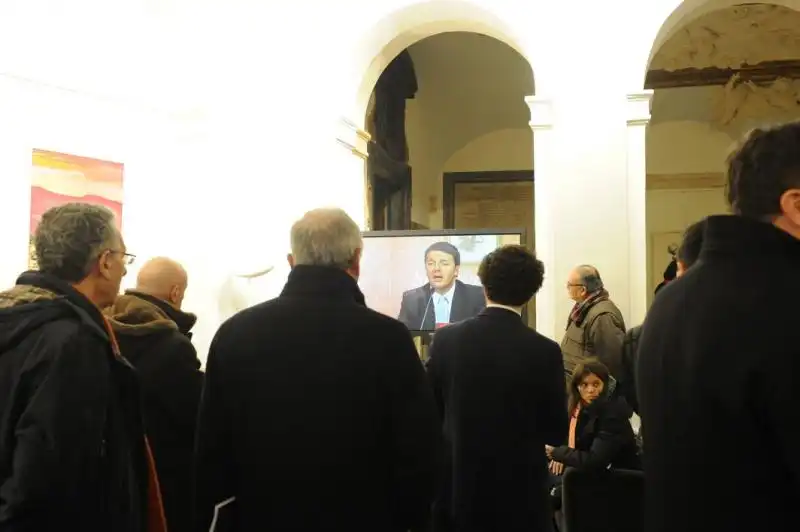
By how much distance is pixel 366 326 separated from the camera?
77.2 inches

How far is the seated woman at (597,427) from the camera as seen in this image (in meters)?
3.48

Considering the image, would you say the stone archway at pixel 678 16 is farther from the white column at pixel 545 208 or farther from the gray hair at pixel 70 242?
the gray hair at pixel 70 242

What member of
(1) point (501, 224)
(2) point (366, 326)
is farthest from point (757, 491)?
(1) point (501, 224)

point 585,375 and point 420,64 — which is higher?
point 420,64

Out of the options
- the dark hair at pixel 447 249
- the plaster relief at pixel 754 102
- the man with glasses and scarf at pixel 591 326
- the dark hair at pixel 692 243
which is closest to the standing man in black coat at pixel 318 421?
the dark hair at pixel 692 243

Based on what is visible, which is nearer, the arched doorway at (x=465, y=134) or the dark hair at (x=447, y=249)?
the dark hair at (x=447, y=249)

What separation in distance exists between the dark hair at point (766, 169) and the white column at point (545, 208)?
4.33m

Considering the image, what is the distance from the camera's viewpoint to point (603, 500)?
3328 millimetres

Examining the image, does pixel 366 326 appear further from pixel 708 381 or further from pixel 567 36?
pixel 567 36

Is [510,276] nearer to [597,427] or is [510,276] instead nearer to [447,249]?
[597,427]

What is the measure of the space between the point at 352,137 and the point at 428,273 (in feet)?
5.12

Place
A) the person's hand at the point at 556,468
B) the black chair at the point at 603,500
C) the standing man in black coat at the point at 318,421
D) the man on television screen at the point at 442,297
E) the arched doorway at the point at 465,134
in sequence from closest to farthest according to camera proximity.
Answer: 1. the standing man in black coat at the point at 318,421
2. the black chair at the point at 603,500
3. the person's hand at the point at 556,468
4. the man on television screen at the point at 442,297
5. the arched doorway at the point at 465,134

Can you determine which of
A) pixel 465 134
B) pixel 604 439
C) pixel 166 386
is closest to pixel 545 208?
pixel 604 439

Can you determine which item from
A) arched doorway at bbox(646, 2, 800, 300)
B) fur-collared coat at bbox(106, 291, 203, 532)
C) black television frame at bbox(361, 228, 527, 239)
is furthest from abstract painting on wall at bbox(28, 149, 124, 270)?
arched doorway at bbox(646, 2, 800, 300)
